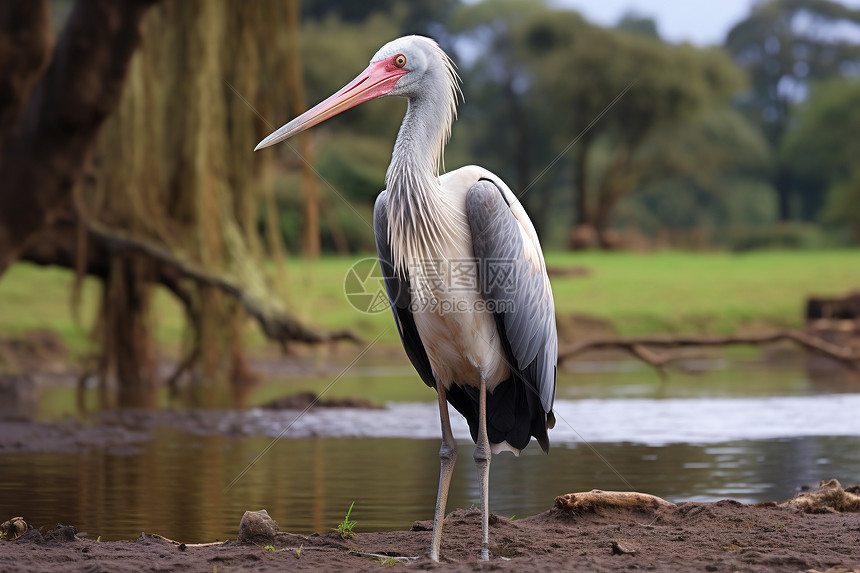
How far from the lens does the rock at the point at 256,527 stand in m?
5.30

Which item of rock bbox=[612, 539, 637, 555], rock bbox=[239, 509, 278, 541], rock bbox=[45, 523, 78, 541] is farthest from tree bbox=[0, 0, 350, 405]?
rock bbox=[612, 539, 637, 555]

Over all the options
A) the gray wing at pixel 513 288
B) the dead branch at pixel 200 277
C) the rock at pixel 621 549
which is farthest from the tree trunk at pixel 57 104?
the rock at pixel 621 549

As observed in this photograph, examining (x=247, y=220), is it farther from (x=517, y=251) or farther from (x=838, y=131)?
(x=838, y=131)

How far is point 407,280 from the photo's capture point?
567cm

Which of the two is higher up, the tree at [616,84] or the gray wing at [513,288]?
the tree at [616,84]

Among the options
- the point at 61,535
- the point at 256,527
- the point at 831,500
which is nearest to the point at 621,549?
the point at 256,527

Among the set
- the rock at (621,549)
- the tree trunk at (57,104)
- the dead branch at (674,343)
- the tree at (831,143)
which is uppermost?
the tree at (831,143)

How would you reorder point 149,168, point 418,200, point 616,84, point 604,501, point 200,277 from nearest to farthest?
point 418,200 < point 604,501 < point 200,277 < point 149,168 < point 616,84

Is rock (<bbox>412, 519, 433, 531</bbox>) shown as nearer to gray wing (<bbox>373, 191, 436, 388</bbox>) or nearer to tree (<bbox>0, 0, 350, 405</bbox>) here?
gray wing (<bbox>373, 191, 436, 388</bbox>)

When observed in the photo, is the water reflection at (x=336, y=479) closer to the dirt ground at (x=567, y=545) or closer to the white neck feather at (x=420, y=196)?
the dirt ground at (x=567, y=545)

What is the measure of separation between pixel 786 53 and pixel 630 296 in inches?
1430

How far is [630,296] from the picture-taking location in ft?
85.0

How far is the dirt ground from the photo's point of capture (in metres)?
4.78

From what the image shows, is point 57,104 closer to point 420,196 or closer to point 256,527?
point 420,196
